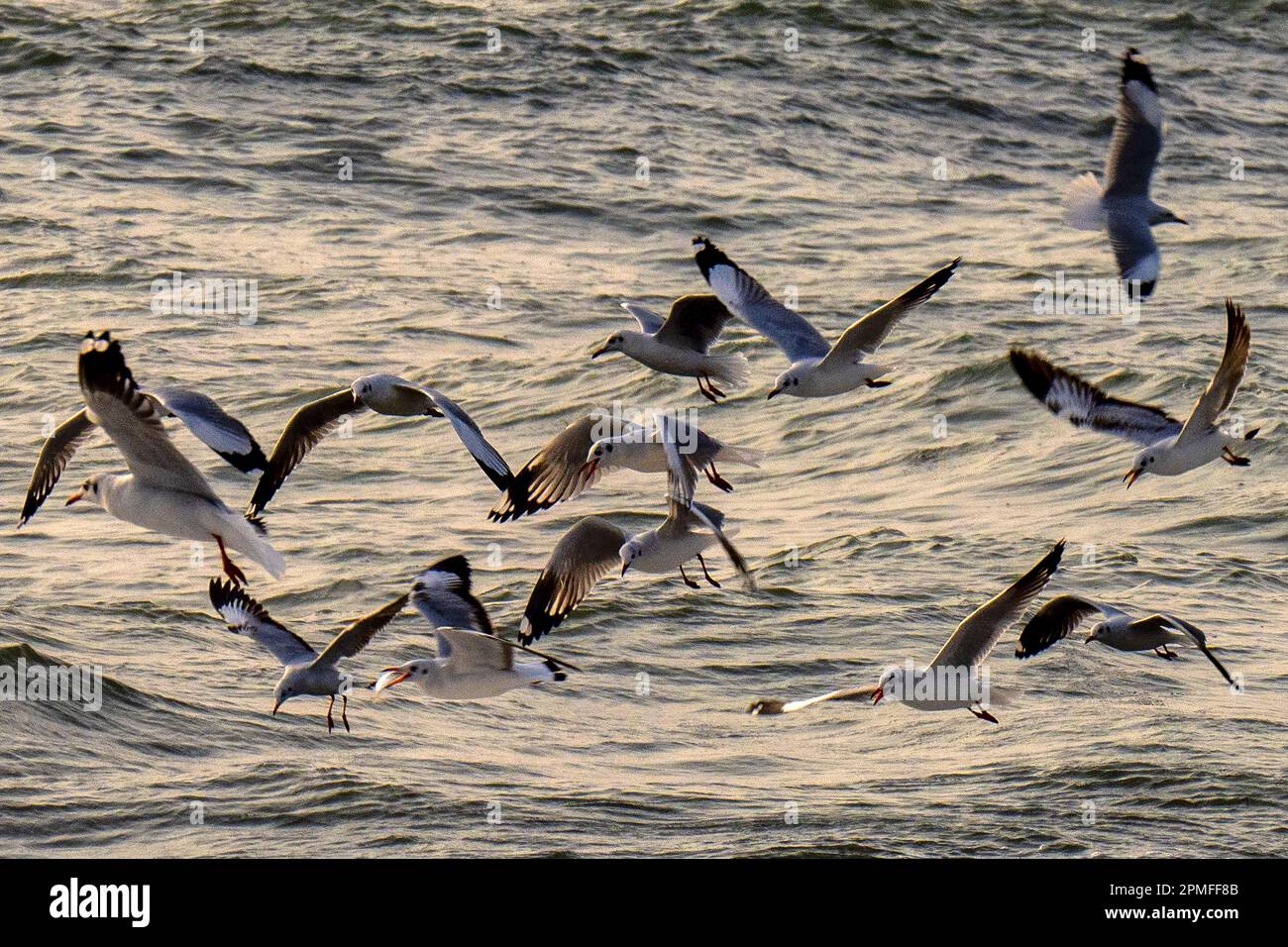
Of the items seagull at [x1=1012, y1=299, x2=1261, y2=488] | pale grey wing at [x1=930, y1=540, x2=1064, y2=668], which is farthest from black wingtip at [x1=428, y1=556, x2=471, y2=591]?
seagull at [x1=1012, y1=299, x2=1261, y2=488]

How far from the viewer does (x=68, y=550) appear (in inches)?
535

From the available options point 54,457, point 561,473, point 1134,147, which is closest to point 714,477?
point 561,473

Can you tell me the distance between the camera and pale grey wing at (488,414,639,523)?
7.96 meters

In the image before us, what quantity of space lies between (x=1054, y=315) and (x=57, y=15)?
12.0 m

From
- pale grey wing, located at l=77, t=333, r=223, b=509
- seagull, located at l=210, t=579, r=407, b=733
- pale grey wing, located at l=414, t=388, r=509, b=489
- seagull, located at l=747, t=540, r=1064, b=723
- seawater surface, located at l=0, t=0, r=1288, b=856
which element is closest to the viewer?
pale grey wing, located at l=77, t=333, r=223, b=509

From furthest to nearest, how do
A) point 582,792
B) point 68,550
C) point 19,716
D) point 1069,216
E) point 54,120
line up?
1. point 54,120
2. point 68,550
3. point 19,716
4. point 582,792
5. point 1069,216

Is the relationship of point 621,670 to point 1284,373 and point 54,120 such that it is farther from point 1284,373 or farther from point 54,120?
point 54,120

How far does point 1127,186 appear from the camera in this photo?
29.2 feet

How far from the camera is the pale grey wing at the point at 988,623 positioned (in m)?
7.32

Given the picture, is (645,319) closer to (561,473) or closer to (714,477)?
(561,473)

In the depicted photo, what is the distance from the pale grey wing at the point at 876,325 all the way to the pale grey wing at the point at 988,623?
1.08 m

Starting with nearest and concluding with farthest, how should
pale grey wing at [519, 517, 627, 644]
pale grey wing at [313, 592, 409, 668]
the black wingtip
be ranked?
pale grey wing at [313, 592, 409, 668], the black wingtip, pale grey wing at [519, 517, 627, 644]

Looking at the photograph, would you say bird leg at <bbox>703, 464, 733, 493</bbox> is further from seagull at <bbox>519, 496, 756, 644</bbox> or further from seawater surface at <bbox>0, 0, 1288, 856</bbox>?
seawater surface at <bbox>0, 0, 1288, 856</bbox>
